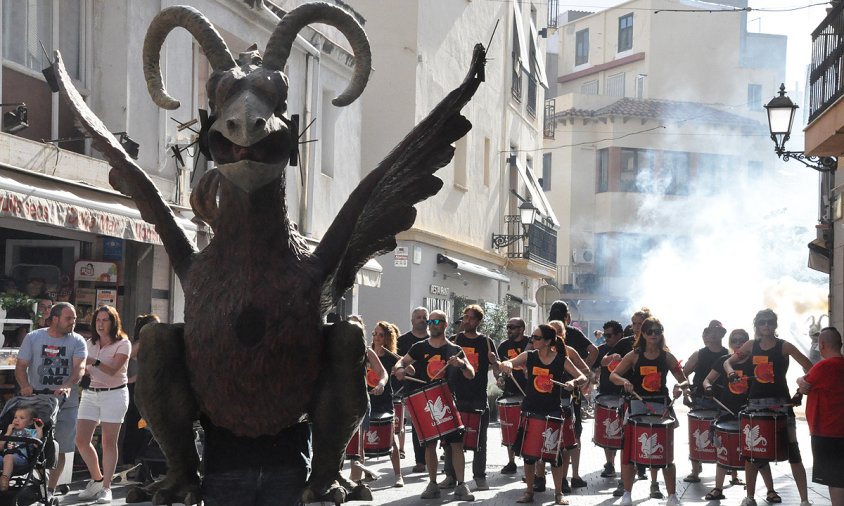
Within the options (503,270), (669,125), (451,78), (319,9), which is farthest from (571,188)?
(319,9)

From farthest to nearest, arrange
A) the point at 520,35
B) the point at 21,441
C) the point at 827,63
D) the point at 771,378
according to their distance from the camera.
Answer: the point at 520,35 < the point at 827,63 < the point at 771,378 < the point at 21,441

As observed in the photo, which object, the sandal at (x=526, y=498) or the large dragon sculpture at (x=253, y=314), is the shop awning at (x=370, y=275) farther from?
the large dragon sculpture at (x=253, y=314)

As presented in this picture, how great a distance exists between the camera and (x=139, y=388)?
14.3 ft

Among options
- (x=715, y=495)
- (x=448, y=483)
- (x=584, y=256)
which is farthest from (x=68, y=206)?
(x=584, y=256)

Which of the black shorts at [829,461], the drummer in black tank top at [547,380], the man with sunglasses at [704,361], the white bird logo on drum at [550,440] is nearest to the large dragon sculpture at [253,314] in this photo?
the black shorts at [829,461]

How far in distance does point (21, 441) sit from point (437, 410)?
4.49 m

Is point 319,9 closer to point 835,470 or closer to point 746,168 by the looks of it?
point 835,470

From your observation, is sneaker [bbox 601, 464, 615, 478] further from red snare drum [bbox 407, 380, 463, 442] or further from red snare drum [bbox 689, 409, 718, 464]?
red snare drum [bbox 407, 380, 463, 442]

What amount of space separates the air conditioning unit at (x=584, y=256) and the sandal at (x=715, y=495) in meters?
40.2

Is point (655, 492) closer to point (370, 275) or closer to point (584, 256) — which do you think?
point (370, 275)

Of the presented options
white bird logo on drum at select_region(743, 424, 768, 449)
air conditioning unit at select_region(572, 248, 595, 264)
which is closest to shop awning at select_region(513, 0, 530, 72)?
air conditioning unit at select_region(572, 248, 595, 264)

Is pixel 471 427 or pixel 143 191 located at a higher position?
pixel 143 191

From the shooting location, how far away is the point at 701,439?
47.2ft

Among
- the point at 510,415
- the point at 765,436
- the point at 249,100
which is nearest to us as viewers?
the point at 249,100
